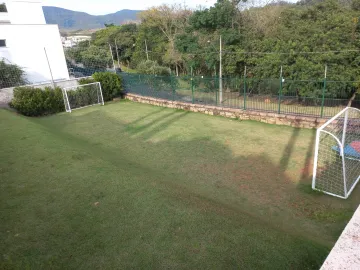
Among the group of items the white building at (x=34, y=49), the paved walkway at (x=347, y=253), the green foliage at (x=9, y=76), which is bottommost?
the paved walkway at (x=347, y=253)

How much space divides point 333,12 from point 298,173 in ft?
45.8

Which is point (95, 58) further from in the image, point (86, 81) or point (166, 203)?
point (166, 203)

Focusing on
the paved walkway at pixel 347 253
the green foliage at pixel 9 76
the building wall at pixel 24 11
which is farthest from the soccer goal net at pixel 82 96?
the building wall at pixel 24 11

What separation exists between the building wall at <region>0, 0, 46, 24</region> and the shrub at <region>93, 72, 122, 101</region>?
1561 cm

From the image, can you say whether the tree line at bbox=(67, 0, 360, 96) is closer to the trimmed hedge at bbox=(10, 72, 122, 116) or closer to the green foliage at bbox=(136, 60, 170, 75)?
the green foliage at bbox=(136, 60, 170, 75)

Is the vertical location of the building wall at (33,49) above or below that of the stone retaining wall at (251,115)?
above

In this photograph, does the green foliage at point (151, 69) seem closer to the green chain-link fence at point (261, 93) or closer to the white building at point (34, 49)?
the green chain-link fence at point (261, 93)

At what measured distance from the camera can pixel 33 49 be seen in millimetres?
19547

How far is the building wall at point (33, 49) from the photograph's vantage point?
18530mm

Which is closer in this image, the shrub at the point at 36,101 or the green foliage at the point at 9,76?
the shrub at the point at 36,101

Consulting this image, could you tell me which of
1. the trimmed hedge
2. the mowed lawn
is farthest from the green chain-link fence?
the trimmed hedge

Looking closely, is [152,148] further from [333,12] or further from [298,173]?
[333,12]

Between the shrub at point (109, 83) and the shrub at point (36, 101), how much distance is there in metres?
2.49

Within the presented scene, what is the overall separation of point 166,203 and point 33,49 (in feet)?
68.5
